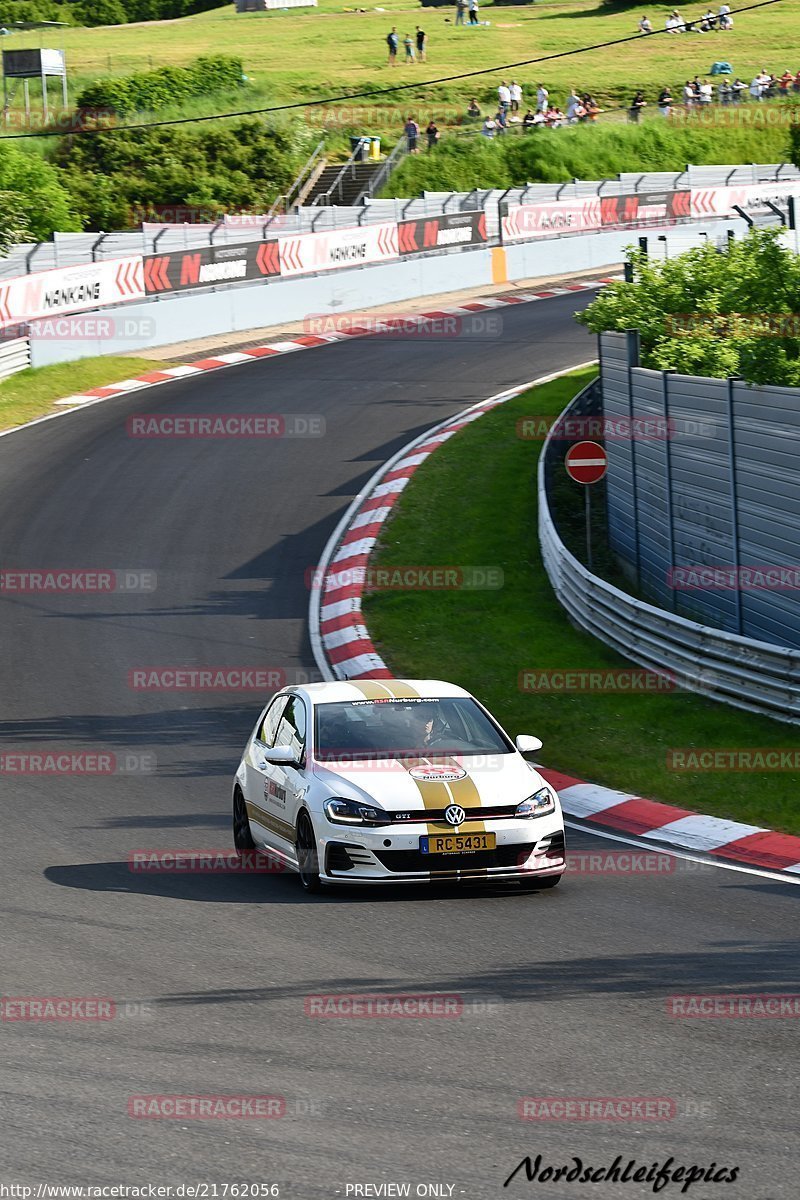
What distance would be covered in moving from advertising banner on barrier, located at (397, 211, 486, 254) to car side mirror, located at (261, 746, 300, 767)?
106 feet

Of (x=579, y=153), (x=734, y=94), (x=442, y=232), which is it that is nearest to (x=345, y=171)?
(x=579, y=153)

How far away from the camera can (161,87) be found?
242 feet

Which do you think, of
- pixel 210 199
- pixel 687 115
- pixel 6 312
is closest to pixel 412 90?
pixel 687 115

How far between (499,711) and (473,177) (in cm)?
4783

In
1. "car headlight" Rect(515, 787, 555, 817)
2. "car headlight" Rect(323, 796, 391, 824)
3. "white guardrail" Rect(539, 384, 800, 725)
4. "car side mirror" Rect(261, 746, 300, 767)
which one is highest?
"car side mirror" Rect(261, 746, 300, 767)

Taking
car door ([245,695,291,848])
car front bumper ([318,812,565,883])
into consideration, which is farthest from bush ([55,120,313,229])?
car front bumper ([318,812,565,883])

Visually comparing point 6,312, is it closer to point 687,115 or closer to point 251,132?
point 251,132

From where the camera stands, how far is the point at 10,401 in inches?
1222

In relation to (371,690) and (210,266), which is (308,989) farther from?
(210,266)

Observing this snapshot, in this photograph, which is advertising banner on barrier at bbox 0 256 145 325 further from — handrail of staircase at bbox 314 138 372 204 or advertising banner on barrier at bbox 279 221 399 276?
handrail of staircase at bbox 314 138 372 204

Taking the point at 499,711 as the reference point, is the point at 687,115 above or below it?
above

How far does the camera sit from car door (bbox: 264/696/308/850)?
37.3ft

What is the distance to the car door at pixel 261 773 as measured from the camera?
11914mm

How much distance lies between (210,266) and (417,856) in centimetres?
2807
